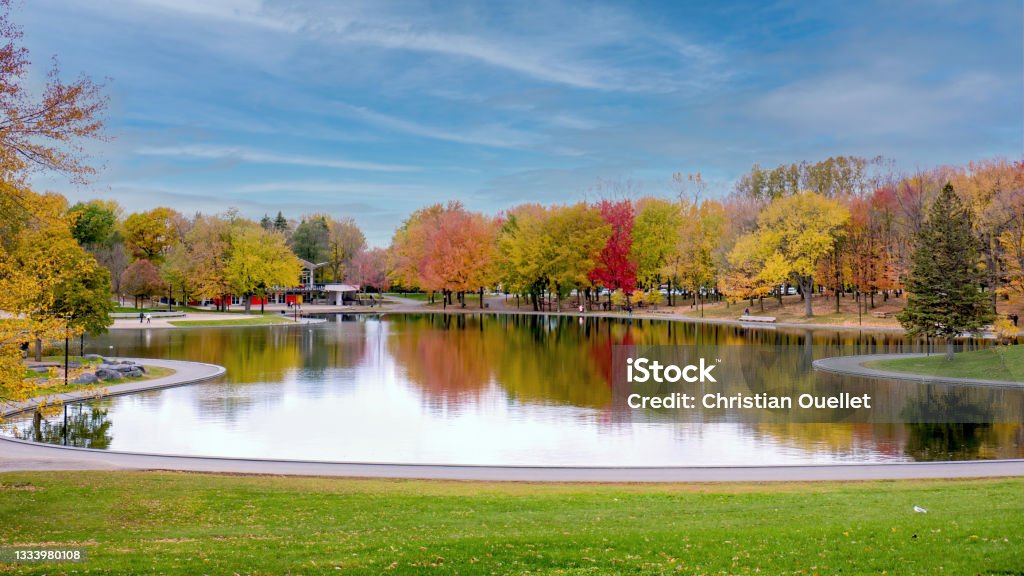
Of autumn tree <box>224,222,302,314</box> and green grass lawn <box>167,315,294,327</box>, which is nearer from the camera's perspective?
green grass lawn <box>167,315,294,327</box>

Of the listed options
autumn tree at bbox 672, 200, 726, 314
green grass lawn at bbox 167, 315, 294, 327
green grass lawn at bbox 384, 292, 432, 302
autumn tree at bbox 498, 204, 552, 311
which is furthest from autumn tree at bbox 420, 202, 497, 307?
green grass lawn at bbox 384, 292, 432, 302

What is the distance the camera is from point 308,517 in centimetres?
1409

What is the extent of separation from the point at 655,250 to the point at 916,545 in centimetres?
9379

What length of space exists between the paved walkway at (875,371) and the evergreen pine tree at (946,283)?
2196 mm

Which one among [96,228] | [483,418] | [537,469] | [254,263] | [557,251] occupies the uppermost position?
[96,228]

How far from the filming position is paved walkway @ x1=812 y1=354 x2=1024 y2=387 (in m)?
35.1

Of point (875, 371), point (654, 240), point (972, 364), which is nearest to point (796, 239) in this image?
point (654, 240)

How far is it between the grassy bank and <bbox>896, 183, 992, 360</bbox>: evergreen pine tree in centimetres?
2663

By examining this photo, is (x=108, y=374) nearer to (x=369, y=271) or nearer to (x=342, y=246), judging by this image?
(x=369, y=271)

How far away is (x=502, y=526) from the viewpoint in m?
13.3

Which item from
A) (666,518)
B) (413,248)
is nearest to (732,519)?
(666,518)

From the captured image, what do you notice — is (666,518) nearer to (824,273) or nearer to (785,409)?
(785,409)

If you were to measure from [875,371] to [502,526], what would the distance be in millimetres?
30791

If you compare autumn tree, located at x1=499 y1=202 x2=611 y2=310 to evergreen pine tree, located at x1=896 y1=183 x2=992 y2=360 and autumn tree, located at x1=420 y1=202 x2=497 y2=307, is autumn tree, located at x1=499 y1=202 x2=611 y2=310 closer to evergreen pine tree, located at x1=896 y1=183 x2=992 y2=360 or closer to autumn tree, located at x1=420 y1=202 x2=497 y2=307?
autumn tree, located at x1=420 y1=202 x2=497 y2=307
